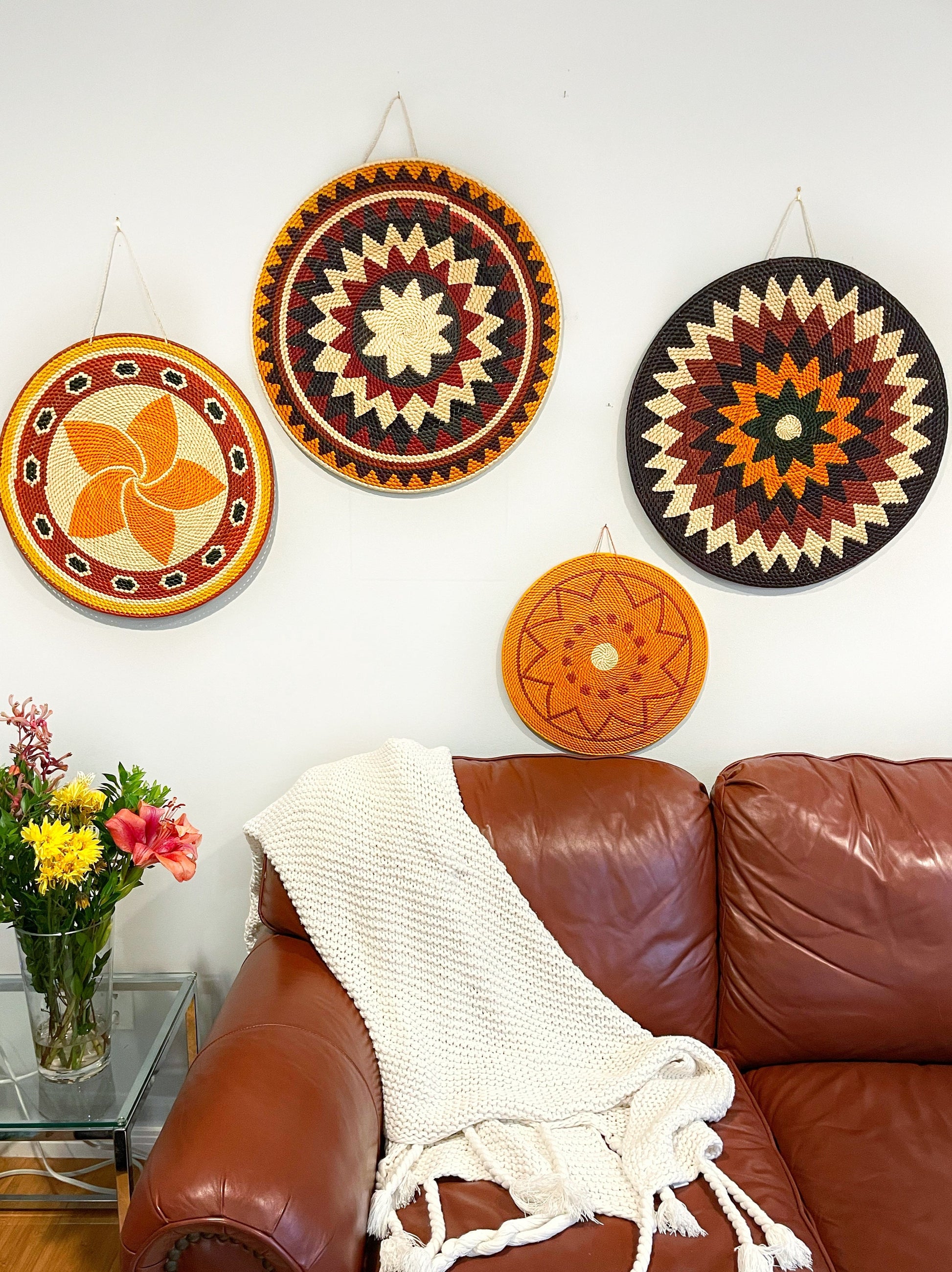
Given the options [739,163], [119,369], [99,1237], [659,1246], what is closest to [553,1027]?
[659,1246]

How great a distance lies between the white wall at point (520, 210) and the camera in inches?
58.0

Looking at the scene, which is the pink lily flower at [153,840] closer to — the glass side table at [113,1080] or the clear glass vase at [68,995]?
the clear glass vase at [68,995]

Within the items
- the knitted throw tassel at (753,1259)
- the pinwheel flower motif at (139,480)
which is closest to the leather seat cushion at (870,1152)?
the knitted throw tassel at (753,1259)

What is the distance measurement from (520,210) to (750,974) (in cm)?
138

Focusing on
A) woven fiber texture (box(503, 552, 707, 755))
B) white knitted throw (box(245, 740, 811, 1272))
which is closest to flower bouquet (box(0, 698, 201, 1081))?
white knitted throw (box(245, 740, 811, 1272))

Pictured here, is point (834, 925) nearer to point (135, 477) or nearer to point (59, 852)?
point (59, 852)

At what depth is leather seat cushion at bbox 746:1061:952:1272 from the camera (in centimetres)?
107

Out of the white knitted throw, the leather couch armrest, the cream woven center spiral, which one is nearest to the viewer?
the leather couch armrest

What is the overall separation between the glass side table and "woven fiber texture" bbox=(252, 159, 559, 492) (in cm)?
104

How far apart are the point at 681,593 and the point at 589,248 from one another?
648 millimetres

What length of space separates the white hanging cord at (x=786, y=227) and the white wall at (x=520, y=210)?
14 millimetres

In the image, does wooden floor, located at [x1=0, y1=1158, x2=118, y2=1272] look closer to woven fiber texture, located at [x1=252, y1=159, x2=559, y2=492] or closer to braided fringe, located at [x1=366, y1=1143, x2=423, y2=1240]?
braided fringe, located at [x1=366, y1=1143, x2=423, y2=1240]

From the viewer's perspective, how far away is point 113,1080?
138 centimetres

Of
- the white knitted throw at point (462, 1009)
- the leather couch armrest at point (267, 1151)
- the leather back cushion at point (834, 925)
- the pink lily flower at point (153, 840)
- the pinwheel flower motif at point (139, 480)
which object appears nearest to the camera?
the leather couch armrest at point (267, 1151)
